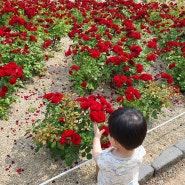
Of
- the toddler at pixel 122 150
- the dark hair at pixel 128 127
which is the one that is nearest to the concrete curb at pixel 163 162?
the toddler at pixel 122 150

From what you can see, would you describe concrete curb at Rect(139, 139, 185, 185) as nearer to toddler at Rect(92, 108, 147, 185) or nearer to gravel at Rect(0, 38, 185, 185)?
gravel at Rect(0, 38, 185, 185)

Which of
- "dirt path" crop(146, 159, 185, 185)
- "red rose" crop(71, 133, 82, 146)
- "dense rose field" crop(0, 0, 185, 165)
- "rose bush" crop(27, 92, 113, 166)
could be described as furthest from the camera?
"dirt path" crop(146, 159, 185, 185)

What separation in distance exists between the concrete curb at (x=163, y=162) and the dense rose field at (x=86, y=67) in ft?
2.07

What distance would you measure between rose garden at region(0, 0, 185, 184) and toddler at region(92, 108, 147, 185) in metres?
0.70

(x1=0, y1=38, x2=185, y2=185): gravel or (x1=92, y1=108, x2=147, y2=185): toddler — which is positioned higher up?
(x1=92, y1=108, x2=147, y2=185): toddler

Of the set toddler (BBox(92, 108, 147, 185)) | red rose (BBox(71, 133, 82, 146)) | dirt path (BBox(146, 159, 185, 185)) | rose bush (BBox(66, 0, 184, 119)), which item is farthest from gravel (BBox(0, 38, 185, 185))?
toddler (BBox(92, 108, 147, 185))

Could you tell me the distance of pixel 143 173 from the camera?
4.36m

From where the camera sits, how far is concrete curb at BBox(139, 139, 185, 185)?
4.39 meters

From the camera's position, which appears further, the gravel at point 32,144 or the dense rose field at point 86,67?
the gravel at point 32,144

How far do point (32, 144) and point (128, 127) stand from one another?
2598 mm

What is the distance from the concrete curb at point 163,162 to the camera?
4.39 metres

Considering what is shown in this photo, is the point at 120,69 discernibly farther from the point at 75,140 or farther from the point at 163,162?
the point at 75,140

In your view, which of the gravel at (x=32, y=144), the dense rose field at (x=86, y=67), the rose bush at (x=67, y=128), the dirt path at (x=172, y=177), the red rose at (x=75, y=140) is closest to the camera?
the red rose at (x=75, y=140)

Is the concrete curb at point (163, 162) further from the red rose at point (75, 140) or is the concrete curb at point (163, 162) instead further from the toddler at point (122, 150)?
the toddler at point (122, 150)
